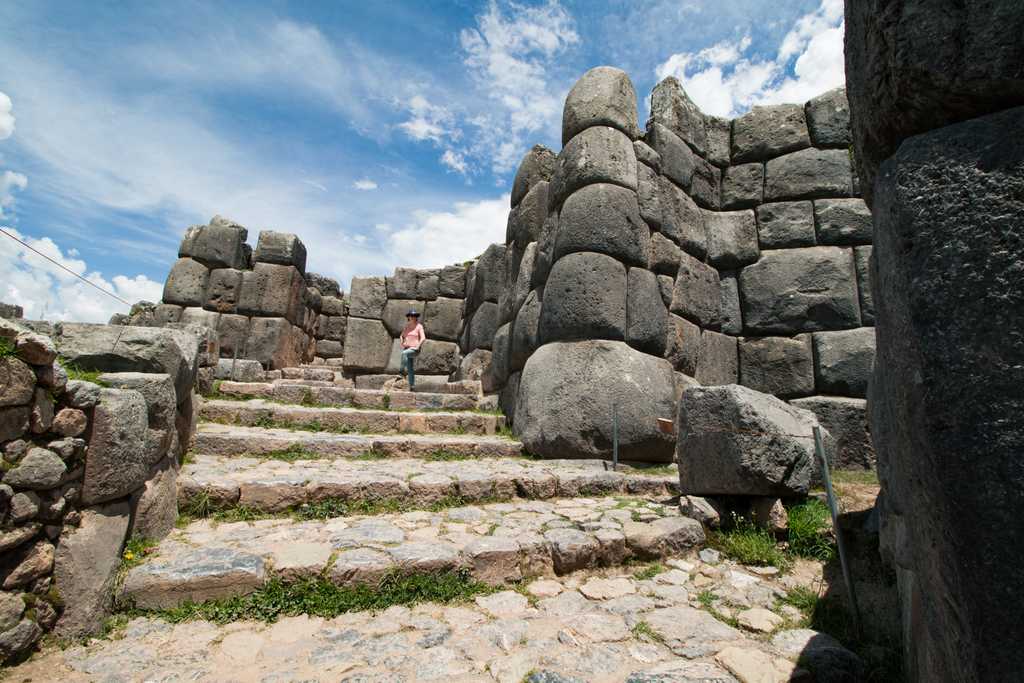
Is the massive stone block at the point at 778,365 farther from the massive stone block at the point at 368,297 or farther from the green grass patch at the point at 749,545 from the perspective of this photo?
the massive stone block at the point at 368,297

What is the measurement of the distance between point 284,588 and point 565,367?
142 inches

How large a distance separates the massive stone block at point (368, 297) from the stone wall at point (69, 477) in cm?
957

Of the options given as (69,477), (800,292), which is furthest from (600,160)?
(69,477)

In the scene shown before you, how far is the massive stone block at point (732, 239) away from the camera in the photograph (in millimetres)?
6930

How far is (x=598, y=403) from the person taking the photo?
548 cm

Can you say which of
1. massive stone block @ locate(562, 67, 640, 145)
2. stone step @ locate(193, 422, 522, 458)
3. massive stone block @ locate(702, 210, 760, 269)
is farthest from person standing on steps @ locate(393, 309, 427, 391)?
massive stone block @ locate(702, 210, 760, 269)

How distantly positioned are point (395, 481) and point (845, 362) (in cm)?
529

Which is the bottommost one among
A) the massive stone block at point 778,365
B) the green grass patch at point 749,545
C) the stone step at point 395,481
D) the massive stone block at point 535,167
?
the green grass patch at point 749,545

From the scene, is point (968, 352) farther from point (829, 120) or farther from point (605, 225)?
point (829, 120)

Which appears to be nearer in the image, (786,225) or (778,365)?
(778,365)

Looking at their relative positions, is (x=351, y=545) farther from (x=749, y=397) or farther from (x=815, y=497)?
(x=815, y=497)

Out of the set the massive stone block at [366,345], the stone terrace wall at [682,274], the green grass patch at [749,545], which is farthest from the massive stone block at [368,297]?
the green grass patch at [749,545]

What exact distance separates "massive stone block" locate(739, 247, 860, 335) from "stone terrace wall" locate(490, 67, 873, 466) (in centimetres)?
2

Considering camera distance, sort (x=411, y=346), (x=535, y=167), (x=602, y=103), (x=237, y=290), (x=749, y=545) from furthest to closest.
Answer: (x=237, y=290) → (x=411, y=346) → (x=535, y=167) → (x=602, y=103) → (x=749, y=545)
